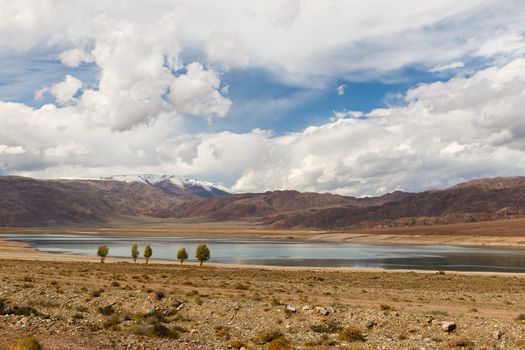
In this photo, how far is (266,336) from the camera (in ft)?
70.4

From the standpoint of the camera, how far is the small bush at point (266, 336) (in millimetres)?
21078

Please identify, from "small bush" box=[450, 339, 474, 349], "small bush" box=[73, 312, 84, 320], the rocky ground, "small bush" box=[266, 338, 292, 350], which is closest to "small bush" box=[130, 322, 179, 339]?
the rocky ground

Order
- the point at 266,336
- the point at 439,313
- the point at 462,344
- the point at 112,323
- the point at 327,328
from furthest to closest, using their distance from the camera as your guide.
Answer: the point at 439,313 < the point at 327,328 < the point at 112,323 < the point at 266,336 < the point at 462,344

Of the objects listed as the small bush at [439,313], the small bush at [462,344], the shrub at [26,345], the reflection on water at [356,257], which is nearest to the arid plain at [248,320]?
the small bush at [462,344]

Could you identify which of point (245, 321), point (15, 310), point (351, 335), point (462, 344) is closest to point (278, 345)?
point (351, 335)

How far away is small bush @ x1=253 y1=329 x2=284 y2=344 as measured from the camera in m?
21.1

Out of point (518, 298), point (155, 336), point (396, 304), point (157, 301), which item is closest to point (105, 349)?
point (155, 336)

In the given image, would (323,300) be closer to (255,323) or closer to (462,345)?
(255,323)

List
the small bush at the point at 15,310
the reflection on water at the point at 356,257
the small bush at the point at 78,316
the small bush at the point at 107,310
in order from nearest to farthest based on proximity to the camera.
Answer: the small bush at the point at 15,310 → the small bush at the point at 78,316 → the small bush at the point at 107,310 → the reflection on water at the point at 356,257

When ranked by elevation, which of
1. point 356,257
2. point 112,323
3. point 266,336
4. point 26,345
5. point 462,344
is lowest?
point 356,257

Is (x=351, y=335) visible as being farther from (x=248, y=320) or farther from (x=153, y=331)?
(x=153, y=331)

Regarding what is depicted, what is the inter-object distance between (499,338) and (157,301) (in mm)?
17673

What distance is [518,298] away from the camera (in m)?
38.9

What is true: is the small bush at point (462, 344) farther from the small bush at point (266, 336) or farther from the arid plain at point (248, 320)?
the small bush at point (266, 336)
